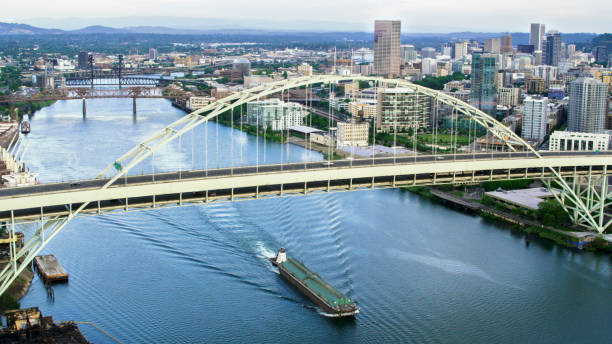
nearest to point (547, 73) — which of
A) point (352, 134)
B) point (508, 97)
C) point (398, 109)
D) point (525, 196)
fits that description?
point (508, 97)

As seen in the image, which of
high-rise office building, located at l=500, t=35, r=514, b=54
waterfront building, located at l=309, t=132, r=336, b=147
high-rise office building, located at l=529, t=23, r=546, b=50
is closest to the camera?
waterfront building, located at l=309, t=132, r=336, b=147

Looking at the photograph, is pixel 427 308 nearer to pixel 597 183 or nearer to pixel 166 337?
pixel 166 337

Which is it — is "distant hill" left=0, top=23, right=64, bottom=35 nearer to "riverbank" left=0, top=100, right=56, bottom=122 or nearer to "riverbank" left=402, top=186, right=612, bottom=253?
"riverbank" left=0, top=100, right=56, bottom=122

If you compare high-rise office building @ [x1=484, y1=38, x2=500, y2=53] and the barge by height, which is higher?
high-rise office building @ [x1=484, y1=38, x2=500, y2=53]

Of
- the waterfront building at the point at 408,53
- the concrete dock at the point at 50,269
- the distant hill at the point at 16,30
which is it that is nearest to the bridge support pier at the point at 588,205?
the concrete dock at the point at 50,269

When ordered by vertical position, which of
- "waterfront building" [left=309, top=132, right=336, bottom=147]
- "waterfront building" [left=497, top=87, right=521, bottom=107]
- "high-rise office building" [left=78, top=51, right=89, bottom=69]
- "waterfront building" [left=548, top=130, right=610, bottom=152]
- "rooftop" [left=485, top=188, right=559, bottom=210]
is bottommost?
"rooftop" [left=485, top=188, right=559, bottom=210]

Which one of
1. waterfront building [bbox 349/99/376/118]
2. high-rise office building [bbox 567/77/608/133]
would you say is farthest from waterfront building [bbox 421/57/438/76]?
high-rise office building [bbox 567/77/608/133]

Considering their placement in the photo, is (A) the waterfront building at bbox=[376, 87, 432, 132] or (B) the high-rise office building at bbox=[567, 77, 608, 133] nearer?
(B) the high-rise office building at bbox=[567, 77, 608, 133]
